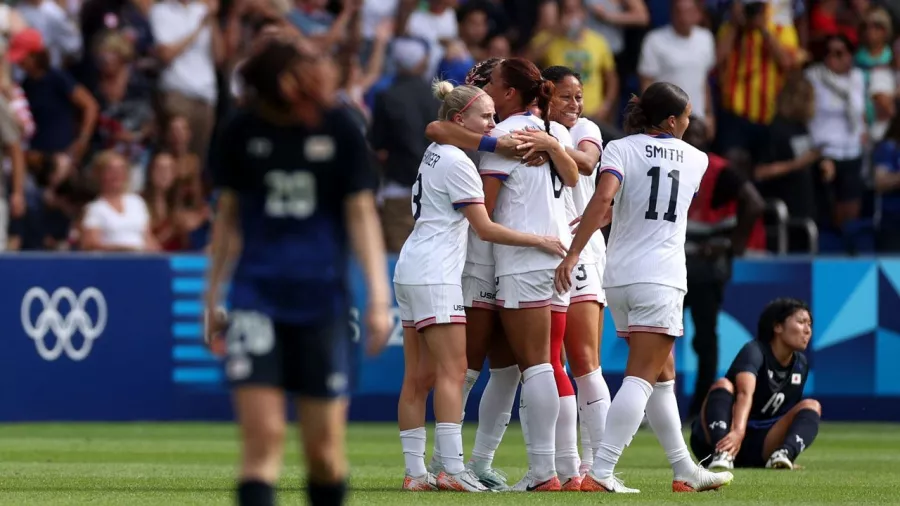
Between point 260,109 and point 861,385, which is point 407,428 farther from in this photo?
point 861,385

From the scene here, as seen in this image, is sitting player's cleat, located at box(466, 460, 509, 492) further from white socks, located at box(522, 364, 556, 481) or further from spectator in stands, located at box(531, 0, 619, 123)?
spectator in stands, located at box(531, 0, 619, 123)

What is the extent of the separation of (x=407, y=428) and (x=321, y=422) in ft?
11.4

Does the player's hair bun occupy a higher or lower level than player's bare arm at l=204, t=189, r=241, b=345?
higher

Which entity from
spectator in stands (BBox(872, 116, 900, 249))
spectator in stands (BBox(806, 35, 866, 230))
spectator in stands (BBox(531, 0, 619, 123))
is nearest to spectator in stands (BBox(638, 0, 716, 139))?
spectator in stands (BBox(531, 0, 619, 123))

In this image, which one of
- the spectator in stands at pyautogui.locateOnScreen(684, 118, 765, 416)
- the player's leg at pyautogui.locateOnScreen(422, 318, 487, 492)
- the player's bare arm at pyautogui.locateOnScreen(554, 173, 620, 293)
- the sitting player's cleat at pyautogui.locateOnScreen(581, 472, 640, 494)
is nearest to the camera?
the player's bare arm at pyautogui.locateOnScreen(554, 173, 620, 293)

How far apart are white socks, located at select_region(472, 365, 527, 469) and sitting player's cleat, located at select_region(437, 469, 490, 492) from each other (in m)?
0.23

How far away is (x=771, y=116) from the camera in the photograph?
1791 cm

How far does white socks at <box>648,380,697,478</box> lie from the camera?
28.9 ft

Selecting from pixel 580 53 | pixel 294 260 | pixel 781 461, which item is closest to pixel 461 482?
pixel 781 461

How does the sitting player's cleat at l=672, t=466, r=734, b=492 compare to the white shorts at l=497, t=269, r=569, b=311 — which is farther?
the sitting player's cleat at l=672, t=466, r=734, b=492

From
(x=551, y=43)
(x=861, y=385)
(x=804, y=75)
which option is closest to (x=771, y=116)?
(x=804, y=75)

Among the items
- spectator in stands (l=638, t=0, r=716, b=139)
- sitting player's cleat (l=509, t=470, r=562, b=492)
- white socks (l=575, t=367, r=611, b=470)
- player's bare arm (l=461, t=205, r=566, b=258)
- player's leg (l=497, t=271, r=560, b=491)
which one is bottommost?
sitting player's cleat (l=509, t=470, r=562, b=492)

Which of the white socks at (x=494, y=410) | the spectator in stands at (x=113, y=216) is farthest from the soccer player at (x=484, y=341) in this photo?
the spectator in stands at (x=113, y=216)

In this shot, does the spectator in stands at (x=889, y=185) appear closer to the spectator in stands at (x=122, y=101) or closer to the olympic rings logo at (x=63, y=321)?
the spectator in stands at (x=122, y=101)
